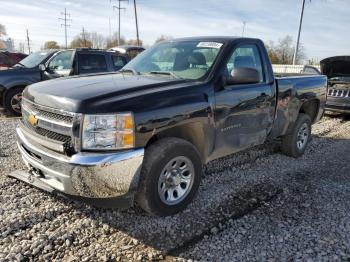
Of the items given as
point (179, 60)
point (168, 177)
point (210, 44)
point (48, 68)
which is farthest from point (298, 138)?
point (48, 68)

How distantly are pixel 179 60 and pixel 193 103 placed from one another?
0.94 meters

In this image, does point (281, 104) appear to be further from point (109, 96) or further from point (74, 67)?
point (74, 67)

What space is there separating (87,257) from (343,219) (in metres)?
2.70

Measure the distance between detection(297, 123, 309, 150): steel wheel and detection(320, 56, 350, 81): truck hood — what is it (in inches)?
173

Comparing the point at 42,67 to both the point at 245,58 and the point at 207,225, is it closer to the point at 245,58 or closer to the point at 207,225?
the point at 245,58

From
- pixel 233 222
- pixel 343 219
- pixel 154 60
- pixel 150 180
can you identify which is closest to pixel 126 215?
pixel 150 180

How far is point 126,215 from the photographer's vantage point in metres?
3.61

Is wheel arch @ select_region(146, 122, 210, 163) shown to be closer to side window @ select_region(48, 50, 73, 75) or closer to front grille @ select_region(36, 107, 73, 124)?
front grille @ select_region(36, 107, 73, 124)

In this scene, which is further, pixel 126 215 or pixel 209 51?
pixel 209 51

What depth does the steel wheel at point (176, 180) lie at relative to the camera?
11.4ft

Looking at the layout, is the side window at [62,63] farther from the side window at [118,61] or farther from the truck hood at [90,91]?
the truck hood at [90,91]

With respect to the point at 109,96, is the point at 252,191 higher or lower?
lower

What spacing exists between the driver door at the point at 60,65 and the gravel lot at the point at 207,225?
4.64 metres

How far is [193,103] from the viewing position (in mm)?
3549
